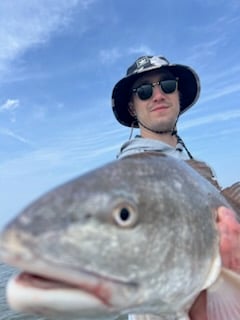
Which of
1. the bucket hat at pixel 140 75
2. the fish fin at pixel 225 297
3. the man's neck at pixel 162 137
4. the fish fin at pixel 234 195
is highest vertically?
the bucket hat at pixel 140 75

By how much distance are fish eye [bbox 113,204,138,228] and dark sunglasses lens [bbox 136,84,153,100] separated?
288 centimetres

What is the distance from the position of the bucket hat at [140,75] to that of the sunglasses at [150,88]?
0.13m

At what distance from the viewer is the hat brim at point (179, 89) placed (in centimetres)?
499

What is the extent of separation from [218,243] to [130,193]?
0.67 metres

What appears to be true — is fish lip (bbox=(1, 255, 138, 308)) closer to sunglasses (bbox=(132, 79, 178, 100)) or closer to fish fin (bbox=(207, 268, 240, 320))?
fish fin (bbox=(207, 268, 240, 320))

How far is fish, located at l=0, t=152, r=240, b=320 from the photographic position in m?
1.85

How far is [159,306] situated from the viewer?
2.17 meters

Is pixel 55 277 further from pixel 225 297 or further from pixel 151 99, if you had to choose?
pixel 151 99

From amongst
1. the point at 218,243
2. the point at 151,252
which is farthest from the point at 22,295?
the point at 218,243

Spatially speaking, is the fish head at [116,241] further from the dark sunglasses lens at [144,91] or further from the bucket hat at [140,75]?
the bucket hat at [140,75]

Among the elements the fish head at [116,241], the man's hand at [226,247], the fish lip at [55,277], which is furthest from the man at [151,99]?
the fish lip at [55,277]

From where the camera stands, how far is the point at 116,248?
1981 mm

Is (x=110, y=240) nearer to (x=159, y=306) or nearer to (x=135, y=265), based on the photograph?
(x=135, y=265)

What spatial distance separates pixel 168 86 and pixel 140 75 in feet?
0.97
